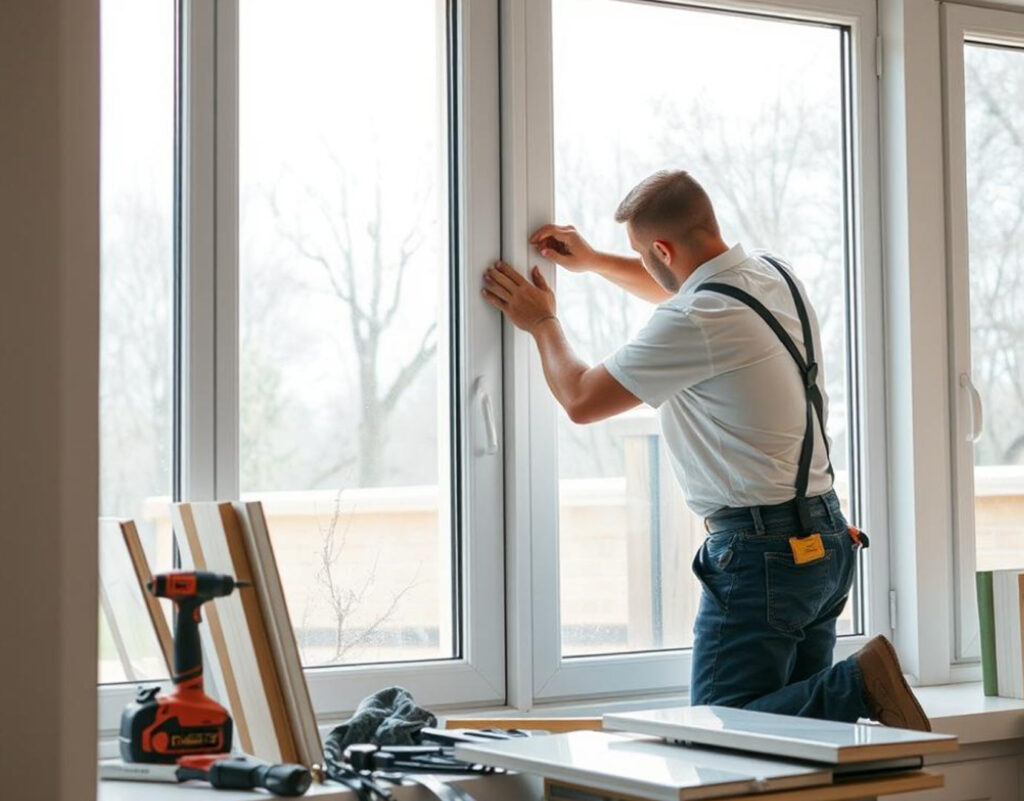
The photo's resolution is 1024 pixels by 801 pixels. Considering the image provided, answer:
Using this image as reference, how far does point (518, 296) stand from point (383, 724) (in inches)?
31.1

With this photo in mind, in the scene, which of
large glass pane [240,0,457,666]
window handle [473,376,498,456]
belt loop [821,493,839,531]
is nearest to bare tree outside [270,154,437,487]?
large glass pane [240,0,457,666]

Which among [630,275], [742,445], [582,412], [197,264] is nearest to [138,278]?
[197,264]

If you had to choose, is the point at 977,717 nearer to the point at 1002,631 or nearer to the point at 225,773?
the point at 1002,631

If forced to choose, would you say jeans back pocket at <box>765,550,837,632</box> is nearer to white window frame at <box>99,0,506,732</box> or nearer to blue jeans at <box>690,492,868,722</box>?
blue jeans at <box>690,492,868,722</box>

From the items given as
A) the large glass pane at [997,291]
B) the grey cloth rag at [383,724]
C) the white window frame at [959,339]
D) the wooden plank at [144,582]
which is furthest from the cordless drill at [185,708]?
the large glass pane at [997,291]

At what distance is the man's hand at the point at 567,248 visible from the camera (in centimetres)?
262

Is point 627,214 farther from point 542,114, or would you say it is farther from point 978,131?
point 978,131

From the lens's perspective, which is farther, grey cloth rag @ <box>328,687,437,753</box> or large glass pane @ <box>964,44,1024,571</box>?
large glass pane @ <box>964,44,1024,571</box>

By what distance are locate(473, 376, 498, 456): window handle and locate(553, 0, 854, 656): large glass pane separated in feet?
0.55

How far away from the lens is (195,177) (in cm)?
237

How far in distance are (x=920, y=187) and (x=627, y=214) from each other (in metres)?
0.75

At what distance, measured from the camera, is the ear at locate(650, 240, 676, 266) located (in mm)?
2555

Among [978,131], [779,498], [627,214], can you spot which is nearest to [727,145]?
[627,214]

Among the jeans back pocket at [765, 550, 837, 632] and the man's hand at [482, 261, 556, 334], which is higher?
the man's hand at [482, 261, 556, 334]
